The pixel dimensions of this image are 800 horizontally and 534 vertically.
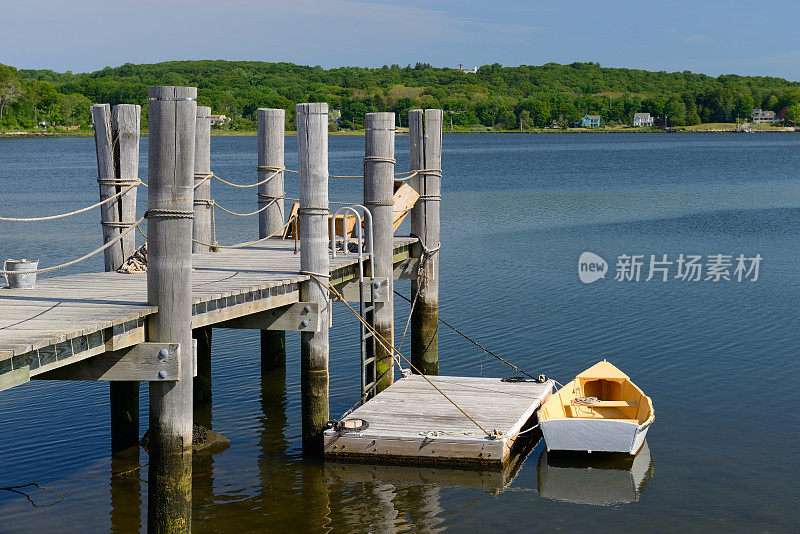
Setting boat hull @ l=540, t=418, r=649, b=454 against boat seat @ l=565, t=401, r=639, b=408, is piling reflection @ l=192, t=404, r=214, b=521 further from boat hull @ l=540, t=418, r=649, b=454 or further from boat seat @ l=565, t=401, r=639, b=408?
boat seat @ l=565, t=401, r=639, b=408

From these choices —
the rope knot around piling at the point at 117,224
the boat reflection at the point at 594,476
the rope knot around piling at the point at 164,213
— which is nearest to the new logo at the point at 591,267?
the boat reflection at the point at 594,476

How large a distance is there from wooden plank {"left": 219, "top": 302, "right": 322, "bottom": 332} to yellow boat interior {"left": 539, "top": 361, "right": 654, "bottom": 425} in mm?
3711

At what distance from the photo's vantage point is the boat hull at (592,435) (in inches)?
542

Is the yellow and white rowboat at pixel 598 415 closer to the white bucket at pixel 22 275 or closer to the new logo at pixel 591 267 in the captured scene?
the white bucket at pixel 22 275

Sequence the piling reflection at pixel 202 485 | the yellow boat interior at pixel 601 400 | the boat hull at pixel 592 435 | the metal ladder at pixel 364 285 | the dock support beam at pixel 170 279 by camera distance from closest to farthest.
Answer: the dock support beam at pixel 170 279 → the piling reflection at pixel 202 485 → the boat hull at pixel 592 435 → the metal ladder at pixel 364 285 → the yellow boat interior at pixel 601 400

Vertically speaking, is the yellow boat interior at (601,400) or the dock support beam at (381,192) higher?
the dock support beam at (381,192)

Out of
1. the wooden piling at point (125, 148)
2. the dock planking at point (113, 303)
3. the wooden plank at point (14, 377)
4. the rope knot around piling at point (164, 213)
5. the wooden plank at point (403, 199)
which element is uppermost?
the wooden piling at point (125, 148)

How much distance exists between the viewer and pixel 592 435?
13938 mm

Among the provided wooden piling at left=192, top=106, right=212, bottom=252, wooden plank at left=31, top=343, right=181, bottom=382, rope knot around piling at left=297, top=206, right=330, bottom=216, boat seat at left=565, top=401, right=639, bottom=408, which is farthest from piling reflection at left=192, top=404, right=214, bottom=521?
boat seat at left=565, top=401, right=639, bottom=408

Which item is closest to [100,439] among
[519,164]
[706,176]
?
[706,176]

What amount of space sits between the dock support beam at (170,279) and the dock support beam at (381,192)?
5578 millimetres

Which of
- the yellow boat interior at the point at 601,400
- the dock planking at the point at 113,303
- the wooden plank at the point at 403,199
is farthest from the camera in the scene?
the wooden plank at the point at 403,199

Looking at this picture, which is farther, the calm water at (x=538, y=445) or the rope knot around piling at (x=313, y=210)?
the rope knot around piling at (x=313, y=210)

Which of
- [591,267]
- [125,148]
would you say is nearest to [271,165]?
[125,148]
